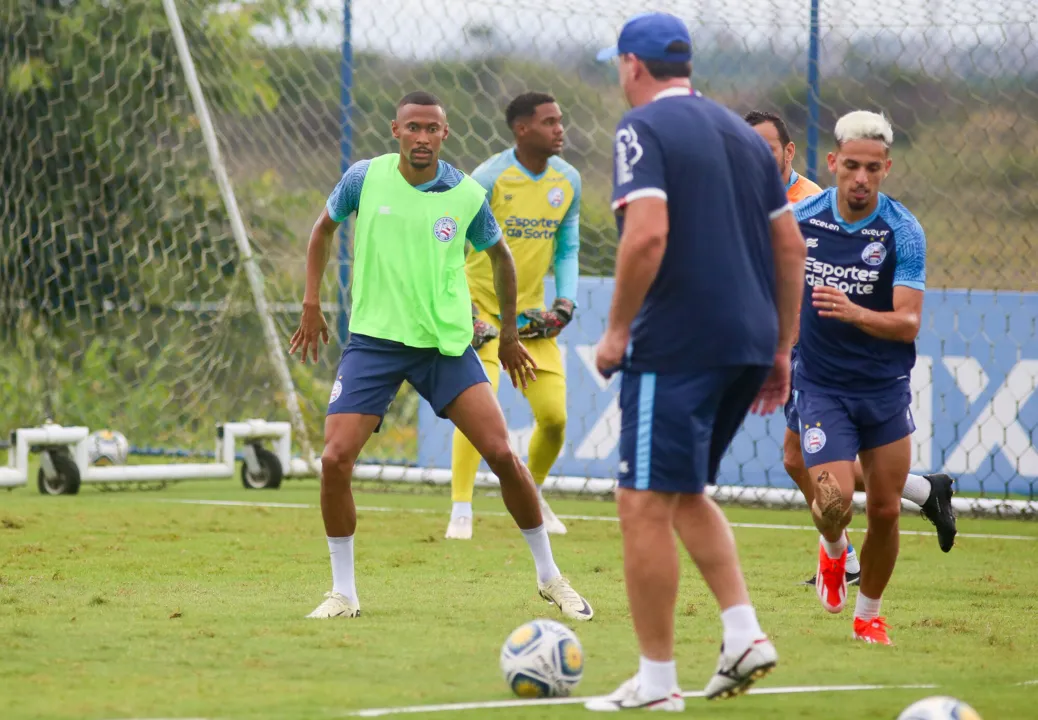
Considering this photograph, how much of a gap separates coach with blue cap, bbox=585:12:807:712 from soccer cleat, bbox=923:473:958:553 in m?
2.91

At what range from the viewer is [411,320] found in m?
6.60

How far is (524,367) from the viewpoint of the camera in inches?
278

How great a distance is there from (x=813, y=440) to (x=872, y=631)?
735mm

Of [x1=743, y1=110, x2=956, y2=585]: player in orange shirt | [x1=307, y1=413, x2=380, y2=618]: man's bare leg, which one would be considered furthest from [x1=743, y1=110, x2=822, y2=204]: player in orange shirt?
[x1=307, y1=413, x2=380, y2=618]: man's bare leg

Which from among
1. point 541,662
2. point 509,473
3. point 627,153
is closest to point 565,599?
point 509,473

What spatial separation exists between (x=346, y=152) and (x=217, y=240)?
4.32 ft

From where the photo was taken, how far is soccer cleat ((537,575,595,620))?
253 inches

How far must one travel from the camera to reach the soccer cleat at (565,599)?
6.42 metres

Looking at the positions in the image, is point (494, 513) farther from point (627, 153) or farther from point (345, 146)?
point (627, 153)

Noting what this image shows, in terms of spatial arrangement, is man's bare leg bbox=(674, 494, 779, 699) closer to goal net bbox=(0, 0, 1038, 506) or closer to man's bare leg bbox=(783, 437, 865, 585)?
man's bare leg bbox=(783, 437, 865, 585)

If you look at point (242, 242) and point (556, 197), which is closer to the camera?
point (556, 197)

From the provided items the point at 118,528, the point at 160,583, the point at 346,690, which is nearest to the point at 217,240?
the point at 118,528

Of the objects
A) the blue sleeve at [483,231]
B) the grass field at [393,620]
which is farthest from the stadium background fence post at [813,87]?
the blue sleeve at [483,231]

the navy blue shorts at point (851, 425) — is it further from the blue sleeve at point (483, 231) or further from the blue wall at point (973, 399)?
the blue wall at point (973, 399)
